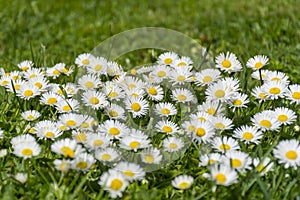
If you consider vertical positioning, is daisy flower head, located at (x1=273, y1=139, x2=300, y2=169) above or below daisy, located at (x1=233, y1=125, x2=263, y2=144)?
below

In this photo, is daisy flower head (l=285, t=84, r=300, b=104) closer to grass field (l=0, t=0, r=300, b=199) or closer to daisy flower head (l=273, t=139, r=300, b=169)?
grass field (l=0, t=0, r=300, b=199)

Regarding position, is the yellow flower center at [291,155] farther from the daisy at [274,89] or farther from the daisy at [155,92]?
the daisy at [155,92]

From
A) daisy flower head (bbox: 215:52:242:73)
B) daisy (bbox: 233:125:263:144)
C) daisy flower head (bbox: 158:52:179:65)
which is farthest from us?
daisy flower head (bbox: 158:52:179:65)

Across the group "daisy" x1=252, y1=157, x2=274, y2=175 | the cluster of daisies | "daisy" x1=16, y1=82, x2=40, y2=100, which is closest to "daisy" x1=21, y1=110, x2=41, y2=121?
the cluster of daisies

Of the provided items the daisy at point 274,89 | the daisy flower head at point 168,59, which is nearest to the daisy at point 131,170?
the daisy at point 274,89

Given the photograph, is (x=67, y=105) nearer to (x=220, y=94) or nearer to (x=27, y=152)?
(x=27, y=152)

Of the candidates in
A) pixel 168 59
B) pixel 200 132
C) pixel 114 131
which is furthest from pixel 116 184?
pixel 168 59

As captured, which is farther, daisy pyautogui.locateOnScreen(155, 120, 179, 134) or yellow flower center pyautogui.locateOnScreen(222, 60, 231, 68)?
yellow flower center pyautogui.locateOnScreen(222, 60, 231, 68)
